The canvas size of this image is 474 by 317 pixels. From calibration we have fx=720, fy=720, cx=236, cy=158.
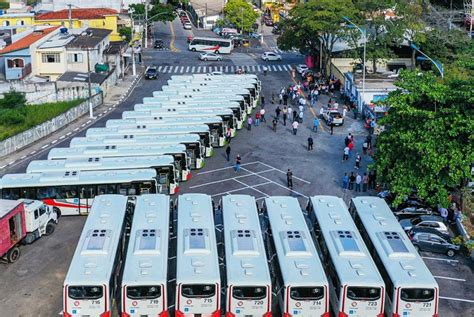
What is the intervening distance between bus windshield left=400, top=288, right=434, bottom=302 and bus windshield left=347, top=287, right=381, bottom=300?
1.10m

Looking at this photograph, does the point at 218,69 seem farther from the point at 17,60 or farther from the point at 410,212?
the point at 410,212

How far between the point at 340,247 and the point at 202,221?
21.5 feet

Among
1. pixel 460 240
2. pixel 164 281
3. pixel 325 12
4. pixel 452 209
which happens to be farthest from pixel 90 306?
pixel 325 12

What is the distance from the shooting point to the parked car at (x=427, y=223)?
38812 mm

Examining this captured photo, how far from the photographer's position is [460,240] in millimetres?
38156

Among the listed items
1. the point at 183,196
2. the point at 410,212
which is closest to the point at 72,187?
the point at 183,196

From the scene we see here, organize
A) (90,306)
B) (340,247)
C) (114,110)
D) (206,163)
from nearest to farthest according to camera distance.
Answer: (90,306) < (340,247) < (206,163) < (114,110)

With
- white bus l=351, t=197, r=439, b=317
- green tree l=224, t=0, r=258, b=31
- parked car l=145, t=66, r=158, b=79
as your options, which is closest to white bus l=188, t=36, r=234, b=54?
green tree l=224, t=0, r=258, b=31

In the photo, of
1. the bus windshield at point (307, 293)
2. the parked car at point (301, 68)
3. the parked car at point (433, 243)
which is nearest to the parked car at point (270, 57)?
the parked car at point (301, 68)

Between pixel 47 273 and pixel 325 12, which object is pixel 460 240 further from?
pixel 325 12

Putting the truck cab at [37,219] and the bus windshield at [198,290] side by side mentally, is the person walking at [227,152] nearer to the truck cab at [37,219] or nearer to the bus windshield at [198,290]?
the truck cab at [37,219]

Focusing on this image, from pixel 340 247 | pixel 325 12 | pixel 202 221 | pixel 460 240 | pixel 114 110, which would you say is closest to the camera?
pixel 340 247

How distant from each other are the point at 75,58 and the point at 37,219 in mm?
45813

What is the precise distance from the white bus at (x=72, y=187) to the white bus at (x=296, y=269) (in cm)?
1079
